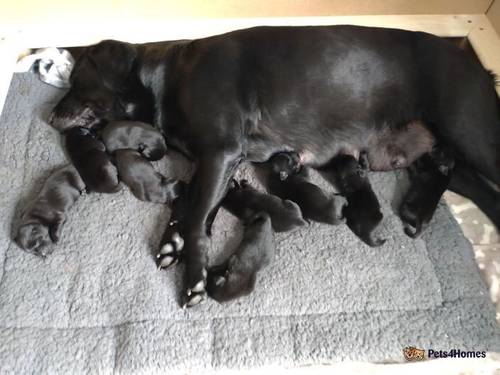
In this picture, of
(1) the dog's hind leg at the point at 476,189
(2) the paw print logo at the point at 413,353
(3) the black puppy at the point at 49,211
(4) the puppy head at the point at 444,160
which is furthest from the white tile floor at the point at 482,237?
(3) the black puppy at the point at 49,211

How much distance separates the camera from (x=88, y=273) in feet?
5.17

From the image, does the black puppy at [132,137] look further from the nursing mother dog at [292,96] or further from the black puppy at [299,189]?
the black puppy at [299,189]

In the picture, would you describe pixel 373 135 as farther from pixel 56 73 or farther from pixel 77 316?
pixel 56 73

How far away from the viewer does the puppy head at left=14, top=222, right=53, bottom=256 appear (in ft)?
5.18

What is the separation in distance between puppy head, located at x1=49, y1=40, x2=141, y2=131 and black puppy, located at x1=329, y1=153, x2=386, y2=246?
83 centimetres

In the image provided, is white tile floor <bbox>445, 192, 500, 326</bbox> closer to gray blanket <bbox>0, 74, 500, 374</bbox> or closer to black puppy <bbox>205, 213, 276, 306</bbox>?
gray blanket <bbox>0, 74, 500, 374</bbox>

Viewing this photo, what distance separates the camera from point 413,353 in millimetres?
1461

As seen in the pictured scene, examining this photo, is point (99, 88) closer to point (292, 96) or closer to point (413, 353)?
point (292, 96)

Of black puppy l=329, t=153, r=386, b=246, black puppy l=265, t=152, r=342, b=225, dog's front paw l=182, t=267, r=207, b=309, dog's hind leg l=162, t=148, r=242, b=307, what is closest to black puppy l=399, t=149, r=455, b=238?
black puppy l=329, t=153, r=386, b=246

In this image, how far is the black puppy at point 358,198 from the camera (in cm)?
160

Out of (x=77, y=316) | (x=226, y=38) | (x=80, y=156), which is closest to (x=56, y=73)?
(x=80, y=156)

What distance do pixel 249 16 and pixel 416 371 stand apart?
1694 millimetres

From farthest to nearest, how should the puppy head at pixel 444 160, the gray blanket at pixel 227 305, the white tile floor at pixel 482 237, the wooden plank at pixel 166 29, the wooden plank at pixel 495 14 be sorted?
the wooden plank at pixel 495 14, the wooden plank at pixel 166 29, the puppy head at pixel 444 160, the white tile floor at pixel 482 237, the gray blanket at pixel 227 305

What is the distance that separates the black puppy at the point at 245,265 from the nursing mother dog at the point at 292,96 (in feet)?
0.62
